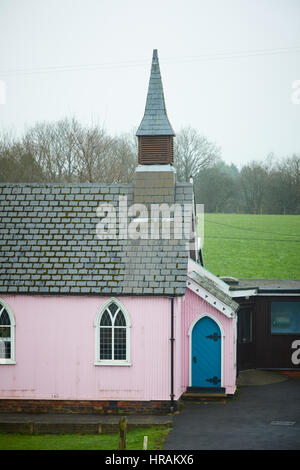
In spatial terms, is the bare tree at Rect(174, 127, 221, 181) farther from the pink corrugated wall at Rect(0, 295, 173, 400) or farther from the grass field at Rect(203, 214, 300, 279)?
the pink corrugated wall at Rect(0, 295, 173, 400)

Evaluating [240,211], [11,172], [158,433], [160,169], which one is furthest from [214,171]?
[158,433]

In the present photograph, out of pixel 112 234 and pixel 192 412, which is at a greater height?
pixel 112 234

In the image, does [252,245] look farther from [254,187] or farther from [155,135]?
[155,135]

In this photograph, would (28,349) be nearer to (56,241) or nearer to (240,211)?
(56,241)

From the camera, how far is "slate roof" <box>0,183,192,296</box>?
19.9m

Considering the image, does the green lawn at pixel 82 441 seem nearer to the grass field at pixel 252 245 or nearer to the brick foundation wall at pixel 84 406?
the brick foundation wall at pixel 84 406

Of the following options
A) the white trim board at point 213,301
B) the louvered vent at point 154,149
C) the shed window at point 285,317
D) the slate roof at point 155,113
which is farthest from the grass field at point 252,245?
the white trim board at point 213,301

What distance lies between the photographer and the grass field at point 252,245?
4656cm

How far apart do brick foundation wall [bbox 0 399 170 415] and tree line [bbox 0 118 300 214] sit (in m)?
24.2

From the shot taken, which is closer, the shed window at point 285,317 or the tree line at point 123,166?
the shed window at point 285,317

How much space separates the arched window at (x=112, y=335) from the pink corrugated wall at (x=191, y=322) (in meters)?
2.08

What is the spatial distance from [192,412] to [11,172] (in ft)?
98.3

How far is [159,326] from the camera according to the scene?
19609 millimetres
